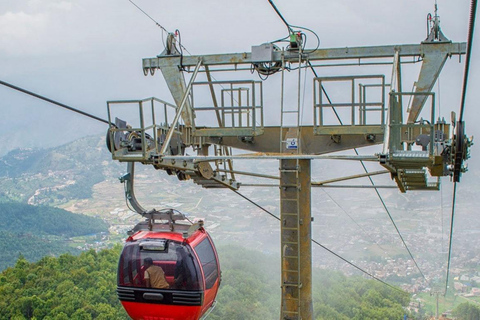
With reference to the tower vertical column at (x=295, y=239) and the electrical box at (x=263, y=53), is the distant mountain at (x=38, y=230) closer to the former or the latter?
the tower vertical column at (x=295, y=239)

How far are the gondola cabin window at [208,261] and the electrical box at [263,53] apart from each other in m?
3.28

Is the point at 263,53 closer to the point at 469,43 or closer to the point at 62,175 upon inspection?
the point at 469,43

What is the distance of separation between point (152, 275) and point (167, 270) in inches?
13.5

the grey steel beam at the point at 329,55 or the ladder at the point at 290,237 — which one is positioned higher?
the grey steel beam at the point at 329,55

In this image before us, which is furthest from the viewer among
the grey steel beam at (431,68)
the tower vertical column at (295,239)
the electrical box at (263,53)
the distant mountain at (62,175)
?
the distant mountain at (62,175)

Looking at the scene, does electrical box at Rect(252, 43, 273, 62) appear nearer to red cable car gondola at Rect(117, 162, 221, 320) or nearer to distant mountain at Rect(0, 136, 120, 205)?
red cable car gondola at Rect(117, 162, 221, 320)

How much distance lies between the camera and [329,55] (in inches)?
444

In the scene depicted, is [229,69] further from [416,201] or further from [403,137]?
[416,201]

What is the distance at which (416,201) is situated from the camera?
288ft

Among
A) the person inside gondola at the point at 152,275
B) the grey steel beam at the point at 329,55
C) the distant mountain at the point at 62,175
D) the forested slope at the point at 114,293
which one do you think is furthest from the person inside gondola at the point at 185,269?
the distant mountain at the point at 62,175

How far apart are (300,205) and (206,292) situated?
2.15 meters

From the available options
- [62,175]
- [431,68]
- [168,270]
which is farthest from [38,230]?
[431,68]

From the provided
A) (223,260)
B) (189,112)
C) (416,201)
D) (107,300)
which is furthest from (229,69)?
(416,201)

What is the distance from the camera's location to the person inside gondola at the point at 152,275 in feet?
34.4
